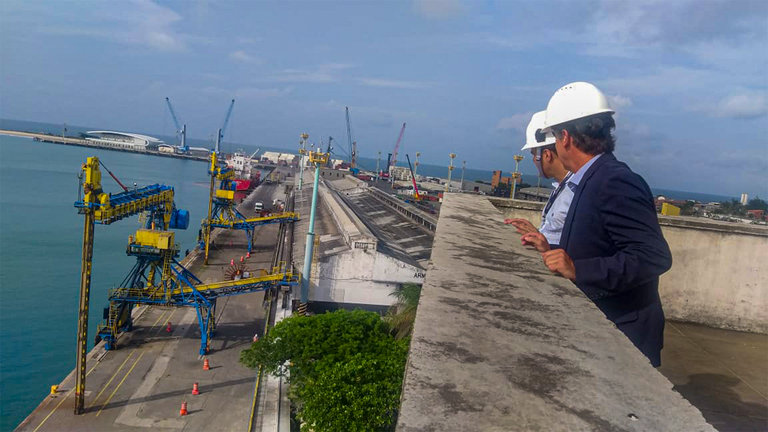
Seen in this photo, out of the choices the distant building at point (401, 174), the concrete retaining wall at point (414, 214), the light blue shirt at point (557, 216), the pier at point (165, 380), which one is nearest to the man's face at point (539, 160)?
the light blue shirt at point (557, 216)

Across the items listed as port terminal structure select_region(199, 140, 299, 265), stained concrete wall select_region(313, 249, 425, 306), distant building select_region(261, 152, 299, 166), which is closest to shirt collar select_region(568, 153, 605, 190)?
stained concrete wall select_region(313, 249, 425, 306)

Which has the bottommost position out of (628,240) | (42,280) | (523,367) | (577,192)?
(42,280)

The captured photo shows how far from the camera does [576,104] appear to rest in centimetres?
228

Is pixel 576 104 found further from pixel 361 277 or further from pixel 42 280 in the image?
pixel 42 280

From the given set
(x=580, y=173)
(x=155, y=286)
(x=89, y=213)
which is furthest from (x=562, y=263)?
(x=155, y=286)

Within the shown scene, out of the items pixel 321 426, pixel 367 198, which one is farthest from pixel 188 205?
pixel 321 426

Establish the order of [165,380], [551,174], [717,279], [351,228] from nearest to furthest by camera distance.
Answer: [551,174] < [717,279] < [165,380] < [351,228]

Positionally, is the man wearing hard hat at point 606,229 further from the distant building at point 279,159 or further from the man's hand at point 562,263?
the distant building at point 279,159

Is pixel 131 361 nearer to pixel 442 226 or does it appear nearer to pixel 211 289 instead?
pixel 211 289

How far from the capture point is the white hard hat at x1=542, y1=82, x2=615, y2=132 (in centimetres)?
225

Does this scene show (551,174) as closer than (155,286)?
Yes

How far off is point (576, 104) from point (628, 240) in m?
0.65

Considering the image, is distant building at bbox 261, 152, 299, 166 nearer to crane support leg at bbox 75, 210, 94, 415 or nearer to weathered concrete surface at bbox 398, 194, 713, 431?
crane support leg at bbox 75, 210, 94, 415

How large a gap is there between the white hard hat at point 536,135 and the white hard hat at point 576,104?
0.15 m
